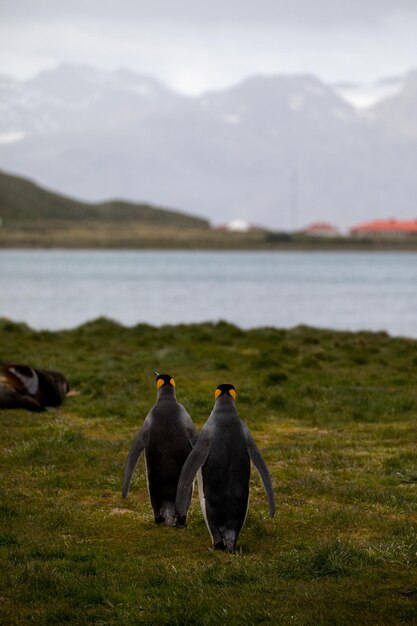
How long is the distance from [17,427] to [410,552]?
8.43 metres

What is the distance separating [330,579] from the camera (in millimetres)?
8648

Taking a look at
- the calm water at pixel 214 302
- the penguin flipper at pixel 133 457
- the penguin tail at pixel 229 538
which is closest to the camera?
the penguin tail at pixel 229 538

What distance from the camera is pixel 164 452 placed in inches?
418

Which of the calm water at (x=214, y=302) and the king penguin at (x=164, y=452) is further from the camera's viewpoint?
the calm water at (x=214, y=302)

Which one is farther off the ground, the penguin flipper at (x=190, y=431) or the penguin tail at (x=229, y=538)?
the penguin flipper at (x=190, y=431)

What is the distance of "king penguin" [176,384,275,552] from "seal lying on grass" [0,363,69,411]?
8.06 m

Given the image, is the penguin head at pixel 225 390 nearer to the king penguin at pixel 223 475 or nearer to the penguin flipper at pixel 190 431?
the king penguin at pixel 223 475

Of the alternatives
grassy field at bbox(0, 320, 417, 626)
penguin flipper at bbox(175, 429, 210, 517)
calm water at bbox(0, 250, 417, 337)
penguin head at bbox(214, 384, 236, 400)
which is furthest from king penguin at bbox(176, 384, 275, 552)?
calm water at bbox(0, 250, 417, 337)

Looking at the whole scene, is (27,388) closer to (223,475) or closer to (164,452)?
(164,452)

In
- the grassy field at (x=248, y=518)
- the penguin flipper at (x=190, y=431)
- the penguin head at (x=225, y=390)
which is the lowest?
the grassy field at (x=248, y=518)

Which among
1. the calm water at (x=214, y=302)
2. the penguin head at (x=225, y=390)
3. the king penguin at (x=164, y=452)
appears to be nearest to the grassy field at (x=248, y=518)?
the king penguin at (x=164, y=452)

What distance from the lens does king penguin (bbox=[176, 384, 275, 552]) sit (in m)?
9.73

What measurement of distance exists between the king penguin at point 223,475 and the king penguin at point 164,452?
693 millimetres

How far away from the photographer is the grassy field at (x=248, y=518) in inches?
320
